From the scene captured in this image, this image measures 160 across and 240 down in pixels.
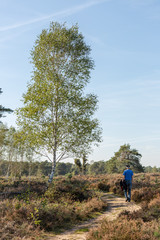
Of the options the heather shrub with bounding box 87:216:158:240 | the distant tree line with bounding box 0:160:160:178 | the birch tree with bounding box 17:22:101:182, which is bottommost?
the distant tree line with bounding box 0:160:160:178

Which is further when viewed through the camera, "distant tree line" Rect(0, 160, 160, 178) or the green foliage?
the green foliage

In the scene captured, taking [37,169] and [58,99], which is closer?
[58,99]

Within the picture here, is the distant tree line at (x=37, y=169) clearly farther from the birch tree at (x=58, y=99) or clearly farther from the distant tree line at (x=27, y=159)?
the birch tree at (x=58, y=99)

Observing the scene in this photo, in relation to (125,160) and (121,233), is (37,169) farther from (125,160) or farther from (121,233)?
(121,233)

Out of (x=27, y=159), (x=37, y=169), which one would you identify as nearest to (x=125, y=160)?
(x=27, y=159)

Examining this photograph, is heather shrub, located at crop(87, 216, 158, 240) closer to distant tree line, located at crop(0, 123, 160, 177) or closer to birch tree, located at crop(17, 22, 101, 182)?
birch tree, located at crop(17, 22, 101, 182)

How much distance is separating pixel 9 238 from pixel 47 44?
15.9 m

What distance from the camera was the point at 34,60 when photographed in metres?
17.3

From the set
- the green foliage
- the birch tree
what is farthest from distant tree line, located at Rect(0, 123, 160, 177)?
the birch tree

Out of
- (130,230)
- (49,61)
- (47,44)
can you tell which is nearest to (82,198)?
(130,230)

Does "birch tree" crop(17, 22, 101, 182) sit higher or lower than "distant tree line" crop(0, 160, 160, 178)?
higher

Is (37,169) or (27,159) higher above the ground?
(27,159)

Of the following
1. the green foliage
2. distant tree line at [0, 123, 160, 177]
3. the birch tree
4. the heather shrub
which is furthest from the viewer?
the green foliage

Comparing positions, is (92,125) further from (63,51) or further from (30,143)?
(63,51)
